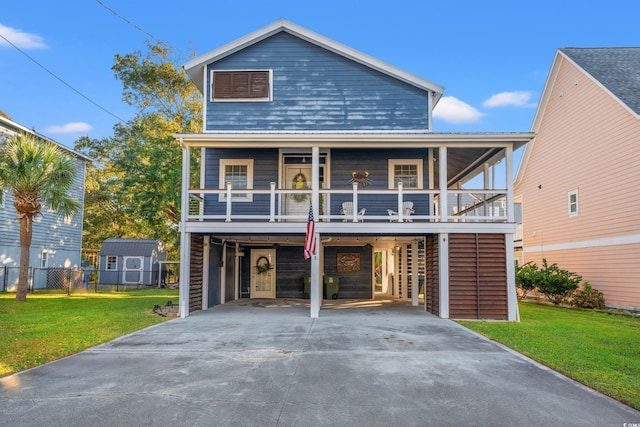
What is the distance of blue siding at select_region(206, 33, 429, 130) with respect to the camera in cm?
1466

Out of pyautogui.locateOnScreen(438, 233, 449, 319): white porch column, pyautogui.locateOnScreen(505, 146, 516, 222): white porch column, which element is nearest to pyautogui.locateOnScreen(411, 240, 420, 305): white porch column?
pyautogui.locateOnScreen(438, 233, 449, 319): white porch column

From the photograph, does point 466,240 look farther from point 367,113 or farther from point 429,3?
point 429,3

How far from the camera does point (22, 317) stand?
11414mm

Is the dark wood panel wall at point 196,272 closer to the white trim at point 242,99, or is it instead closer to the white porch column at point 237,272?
the white porch column at point 237,272

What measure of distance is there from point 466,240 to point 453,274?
35.7 inches

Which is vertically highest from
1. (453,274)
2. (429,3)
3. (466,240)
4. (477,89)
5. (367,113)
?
(429,3)

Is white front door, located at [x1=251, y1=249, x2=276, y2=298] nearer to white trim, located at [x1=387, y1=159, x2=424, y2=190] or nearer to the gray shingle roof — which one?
white trim, located at [x1=387, y1=159, x2=424, y2=190]

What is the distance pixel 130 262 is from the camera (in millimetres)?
28500

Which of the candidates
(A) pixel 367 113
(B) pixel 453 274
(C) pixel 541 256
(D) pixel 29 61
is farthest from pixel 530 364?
(D) pixel 29 61

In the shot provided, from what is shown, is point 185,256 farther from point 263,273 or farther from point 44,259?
point 44,259

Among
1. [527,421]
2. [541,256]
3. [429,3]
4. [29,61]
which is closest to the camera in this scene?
[527,421]

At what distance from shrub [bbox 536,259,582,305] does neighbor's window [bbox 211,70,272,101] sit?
11.6 m

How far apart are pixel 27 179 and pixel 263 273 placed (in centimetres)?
815

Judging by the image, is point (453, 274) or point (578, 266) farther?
point (578, 266)
